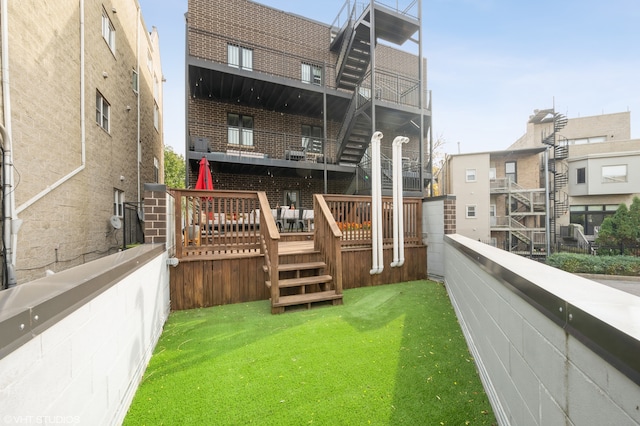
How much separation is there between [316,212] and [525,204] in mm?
21167

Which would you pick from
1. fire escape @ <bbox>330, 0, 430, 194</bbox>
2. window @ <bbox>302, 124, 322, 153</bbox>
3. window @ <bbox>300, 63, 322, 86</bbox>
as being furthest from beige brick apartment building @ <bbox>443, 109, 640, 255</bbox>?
window @ <bbox>300, 63, 322, 86</bbox>

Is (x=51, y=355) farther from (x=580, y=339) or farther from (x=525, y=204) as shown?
(x=525, y=204)

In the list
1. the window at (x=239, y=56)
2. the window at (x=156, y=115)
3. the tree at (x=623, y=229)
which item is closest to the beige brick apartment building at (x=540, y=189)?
the tree at (x=623, y=229)

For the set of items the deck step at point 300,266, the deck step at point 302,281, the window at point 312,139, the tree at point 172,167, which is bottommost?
the deck step at point 302,281

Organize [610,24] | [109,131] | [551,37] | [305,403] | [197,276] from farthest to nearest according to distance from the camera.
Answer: [551,37], [610,24], [109,131], [197,276], [305,403]

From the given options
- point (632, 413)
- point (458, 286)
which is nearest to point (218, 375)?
point (632, 413)

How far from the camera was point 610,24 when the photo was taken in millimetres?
8844

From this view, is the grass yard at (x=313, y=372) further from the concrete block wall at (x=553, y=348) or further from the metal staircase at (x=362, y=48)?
the metal staircase at (x=362, y=48)

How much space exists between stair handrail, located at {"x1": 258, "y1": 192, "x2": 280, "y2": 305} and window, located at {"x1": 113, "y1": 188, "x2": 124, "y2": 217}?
6880 millimetres

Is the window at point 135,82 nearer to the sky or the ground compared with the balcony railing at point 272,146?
nearer to the sky

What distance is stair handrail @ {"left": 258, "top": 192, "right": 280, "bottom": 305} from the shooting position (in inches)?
156

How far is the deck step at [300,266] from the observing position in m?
4.42

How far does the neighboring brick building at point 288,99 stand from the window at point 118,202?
7.72 ft

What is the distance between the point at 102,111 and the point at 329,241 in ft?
27.3
